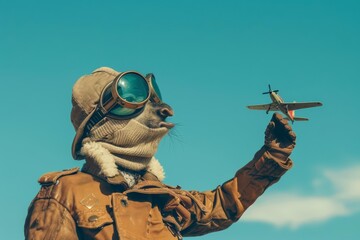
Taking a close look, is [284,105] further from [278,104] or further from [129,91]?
[129,91]

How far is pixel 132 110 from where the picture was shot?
31.5 feet

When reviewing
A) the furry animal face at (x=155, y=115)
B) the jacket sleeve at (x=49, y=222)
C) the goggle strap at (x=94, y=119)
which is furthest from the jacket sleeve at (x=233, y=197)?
the jacket sleeve at (x=49, y=222)

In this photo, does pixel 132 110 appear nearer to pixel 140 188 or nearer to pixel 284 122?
pixel 140 188

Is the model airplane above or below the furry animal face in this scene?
above

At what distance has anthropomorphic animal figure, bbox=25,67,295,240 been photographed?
9000 mm

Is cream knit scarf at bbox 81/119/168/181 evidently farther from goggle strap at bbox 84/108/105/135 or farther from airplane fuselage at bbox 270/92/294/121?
airplane fuselage at bbox 270/92/294/121

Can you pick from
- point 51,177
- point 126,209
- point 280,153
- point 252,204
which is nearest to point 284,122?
point 280,153

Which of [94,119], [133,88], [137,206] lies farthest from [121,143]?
[137,206]

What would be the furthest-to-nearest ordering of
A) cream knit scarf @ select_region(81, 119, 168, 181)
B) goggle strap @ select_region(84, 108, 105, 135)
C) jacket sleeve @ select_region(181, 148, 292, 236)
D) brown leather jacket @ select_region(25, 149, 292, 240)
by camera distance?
jacket sleeve @ select_region(181, 148, 292, 236) < goggle strap @ select_region(84, 108, 105, 135) < cream knit scarf @ select_region(81, 119, 168, 181) < brown leather jacket @ select_region(25, 149, 292, 240)

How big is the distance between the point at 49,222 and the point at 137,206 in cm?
105

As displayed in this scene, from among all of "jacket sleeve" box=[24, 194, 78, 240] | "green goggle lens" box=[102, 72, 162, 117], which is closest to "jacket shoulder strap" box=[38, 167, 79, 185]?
"jacket sleeve" box=[24, 194, 78, 240]

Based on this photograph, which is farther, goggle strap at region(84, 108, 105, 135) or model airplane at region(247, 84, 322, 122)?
model airplane at region(247, 84, 322, 122)

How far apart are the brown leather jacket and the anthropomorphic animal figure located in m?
0.01

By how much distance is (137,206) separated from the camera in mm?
9258
